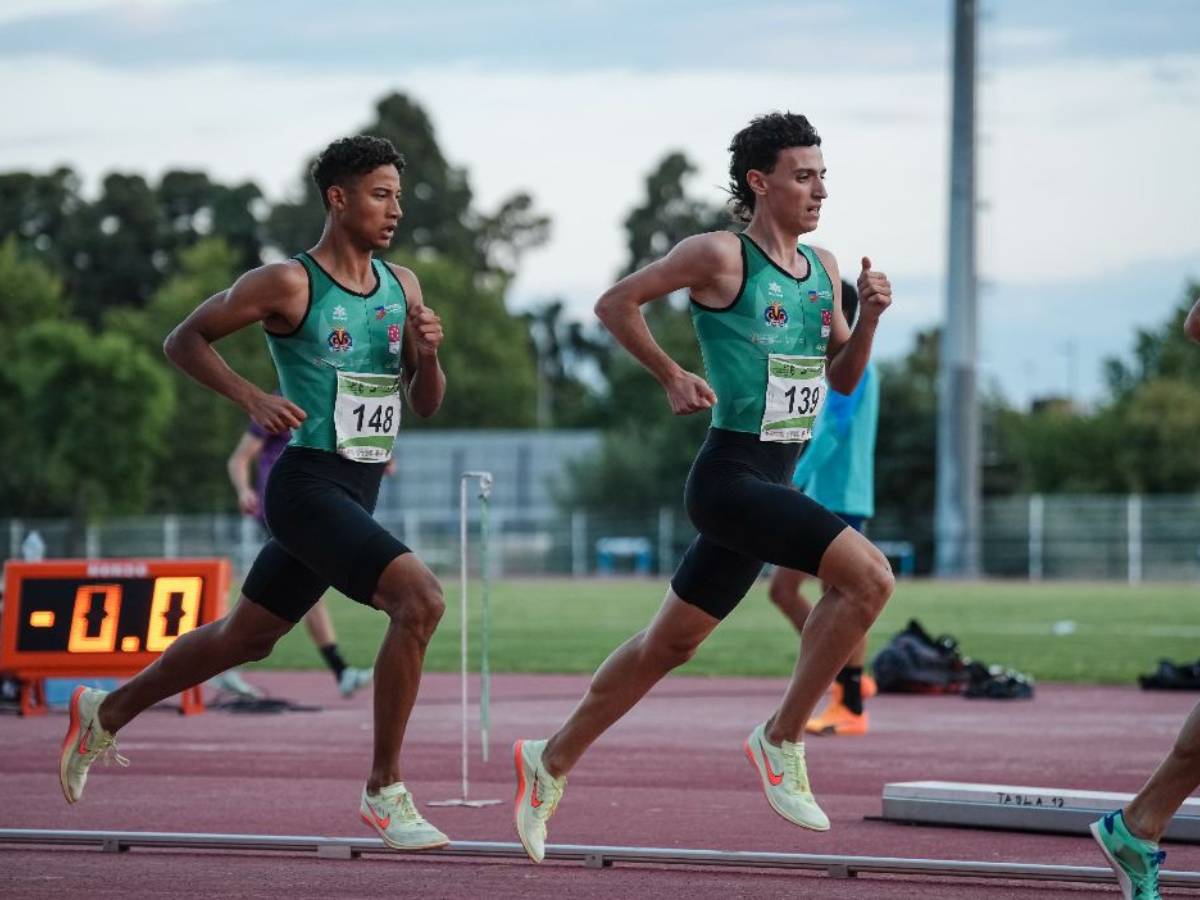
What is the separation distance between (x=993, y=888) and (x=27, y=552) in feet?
33.2

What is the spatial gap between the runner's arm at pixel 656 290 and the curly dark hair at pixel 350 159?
1.03 m

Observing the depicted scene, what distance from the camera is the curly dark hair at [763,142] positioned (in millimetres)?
7770

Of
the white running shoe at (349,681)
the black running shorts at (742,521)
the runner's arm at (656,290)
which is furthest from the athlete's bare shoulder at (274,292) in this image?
the white running shoe at (349,681)

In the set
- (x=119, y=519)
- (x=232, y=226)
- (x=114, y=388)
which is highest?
(x=232, y=226)

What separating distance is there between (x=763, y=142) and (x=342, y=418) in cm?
186

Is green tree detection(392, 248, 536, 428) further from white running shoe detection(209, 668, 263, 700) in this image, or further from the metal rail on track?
→ the metal rail on track

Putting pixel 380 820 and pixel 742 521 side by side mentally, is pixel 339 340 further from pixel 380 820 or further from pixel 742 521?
pixel 380 820

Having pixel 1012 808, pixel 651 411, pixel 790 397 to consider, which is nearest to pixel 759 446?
pixel 790 397

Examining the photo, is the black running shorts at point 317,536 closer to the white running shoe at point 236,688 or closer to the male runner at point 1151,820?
the male runner at point 1151,820

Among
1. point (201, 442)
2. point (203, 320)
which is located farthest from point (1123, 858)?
point (201, 442)

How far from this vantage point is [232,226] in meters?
101

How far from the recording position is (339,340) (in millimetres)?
7637

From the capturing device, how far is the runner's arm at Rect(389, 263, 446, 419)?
7.73m

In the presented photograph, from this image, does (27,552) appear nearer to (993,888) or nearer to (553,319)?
(993,888)
